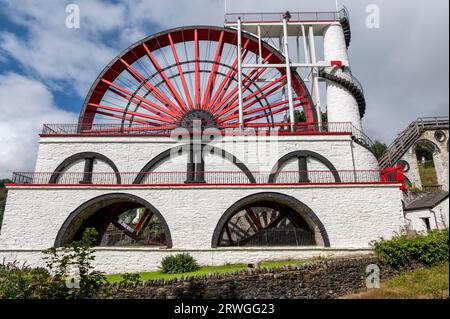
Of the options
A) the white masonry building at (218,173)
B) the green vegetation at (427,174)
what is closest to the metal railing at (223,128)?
the white masonry building at (218,173)

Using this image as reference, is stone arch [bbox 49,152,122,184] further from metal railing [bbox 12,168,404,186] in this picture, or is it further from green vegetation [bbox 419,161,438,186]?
green vegetation [bbox 419,161,438,186]

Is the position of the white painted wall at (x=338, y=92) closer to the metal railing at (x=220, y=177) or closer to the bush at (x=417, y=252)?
the metal railing at (x=220, y=177)

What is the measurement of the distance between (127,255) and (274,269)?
7358 mm

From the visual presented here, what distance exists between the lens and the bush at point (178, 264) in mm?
12449

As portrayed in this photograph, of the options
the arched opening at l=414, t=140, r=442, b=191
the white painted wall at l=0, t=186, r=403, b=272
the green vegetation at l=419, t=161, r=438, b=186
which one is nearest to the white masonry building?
the white painted wall at l=0, t=186, r=403, b=272

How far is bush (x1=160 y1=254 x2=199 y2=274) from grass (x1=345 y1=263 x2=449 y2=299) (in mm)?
6399

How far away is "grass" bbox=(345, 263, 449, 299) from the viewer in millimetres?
8391

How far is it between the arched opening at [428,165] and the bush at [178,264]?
20.3 m

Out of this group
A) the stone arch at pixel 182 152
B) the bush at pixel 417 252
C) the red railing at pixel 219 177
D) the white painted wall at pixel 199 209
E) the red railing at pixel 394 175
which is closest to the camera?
the bush at pixel 417 252

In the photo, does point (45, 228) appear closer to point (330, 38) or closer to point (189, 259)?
point (189, 259)

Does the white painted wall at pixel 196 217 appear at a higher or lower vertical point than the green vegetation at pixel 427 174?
lower

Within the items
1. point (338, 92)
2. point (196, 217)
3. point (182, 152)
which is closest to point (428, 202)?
point (338, 92)

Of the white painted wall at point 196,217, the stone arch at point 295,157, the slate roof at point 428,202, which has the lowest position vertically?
the white painted wall at point 196,217
